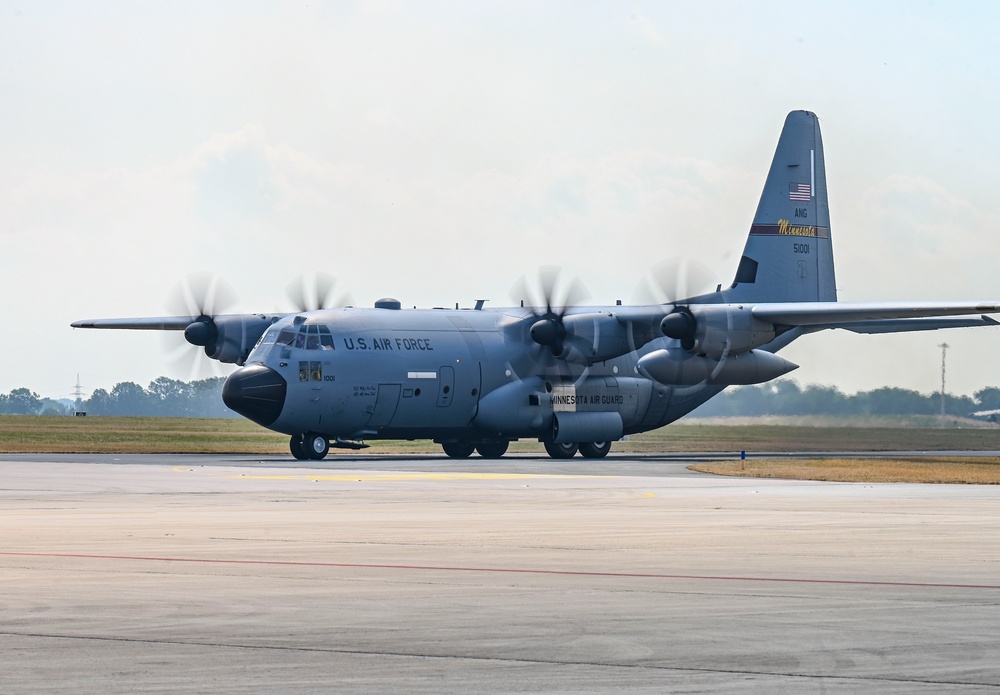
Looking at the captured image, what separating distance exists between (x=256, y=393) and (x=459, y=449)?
9960 millimetres

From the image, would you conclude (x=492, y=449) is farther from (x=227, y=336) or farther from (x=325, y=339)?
(x=227, y=336)

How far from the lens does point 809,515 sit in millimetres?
23391

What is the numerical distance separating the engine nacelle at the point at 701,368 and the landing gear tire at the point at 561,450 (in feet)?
16.1

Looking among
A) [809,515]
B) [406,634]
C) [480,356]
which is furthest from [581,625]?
[480,356]

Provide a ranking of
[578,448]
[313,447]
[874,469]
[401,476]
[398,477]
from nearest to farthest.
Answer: [398,477]
[401,476]
[874,469]
[313,447]
[578,448]

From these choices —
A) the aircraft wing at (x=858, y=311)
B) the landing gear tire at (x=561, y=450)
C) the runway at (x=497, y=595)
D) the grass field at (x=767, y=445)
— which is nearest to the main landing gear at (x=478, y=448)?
A: the landing gear tire at (x=561, y=450)

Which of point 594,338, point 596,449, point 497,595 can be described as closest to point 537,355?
point 594,338

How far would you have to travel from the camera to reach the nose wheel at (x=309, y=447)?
4672 centimetres

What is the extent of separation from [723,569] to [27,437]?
60389 millimetres

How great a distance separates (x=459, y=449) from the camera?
5212 centimetres

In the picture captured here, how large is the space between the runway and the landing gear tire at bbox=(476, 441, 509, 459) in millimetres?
24666

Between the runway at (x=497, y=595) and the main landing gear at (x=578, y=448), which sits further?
the main landing gear at (x=578, y=448)

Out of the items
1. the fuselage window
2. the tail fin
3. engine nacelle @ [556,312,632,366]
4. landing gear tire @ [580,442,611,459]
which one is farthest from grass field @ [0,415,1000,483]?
the fuselage window

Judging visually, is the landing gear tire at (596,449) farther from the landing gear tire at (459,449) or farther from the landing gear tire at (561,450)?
the landing gear tire at (459,449)
